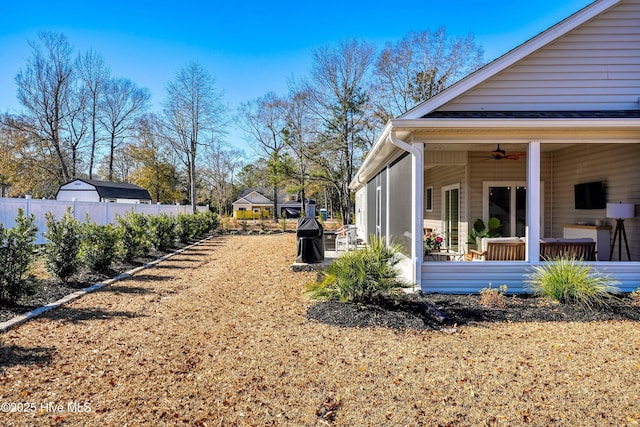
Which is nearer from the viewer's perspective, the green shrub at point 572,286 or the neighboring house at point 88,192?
the green shrub at point 572,286

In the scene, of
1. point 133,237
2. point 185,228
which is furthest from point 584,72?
point 185,228

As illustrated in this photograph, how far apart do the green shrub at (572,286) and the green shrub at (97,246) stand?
26.2ft

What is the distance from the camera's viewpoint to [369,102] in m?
26.9

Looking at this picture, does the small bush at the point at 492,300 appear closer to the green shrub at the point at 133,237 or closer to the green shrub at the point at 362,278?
the green shrub at the point at 362,278

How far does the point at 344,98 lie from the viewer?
26781 millimetres

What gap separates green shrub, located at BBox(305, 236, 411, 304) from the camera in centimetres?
524

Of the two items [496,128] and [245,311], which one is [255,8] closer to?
[496,128]

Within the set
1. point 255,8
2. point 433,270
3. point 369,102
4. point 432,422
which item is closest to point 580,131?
point 433,270

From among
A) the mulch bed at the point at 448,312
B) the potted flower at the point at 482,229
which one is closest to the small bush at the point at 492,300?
the mulch bed at the point at 448,312

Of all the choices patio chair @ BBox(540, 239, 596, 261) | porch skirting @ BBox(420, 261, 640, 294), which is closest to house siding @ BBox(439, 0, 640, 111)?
patio chair @ BBox(540, 239, 596, 261)

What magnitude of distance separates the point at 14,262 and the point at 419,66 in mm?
24867

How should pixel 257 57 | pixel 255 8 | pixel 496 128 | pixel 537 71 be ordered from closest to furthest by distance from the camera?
1. pixel 496 128
2. pixel 537 71
3. pixel 255 8
4. pixel 257 57

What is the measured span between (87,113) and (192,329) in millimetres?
32126

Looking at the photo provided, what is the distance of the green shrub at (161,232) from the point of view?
12.1 meters
